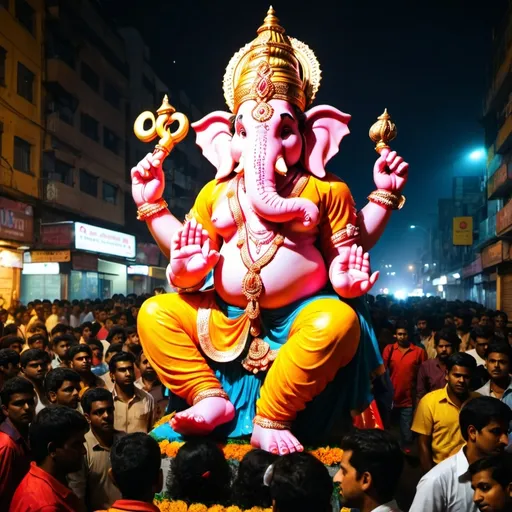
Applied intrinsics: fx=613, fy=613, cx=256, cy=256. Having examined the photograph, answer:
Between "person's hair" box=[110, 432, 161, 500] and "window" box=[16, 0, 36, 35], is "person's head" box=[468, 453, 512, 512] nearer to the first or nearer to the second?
"person's hair" box=[110, 432, 161, 500]

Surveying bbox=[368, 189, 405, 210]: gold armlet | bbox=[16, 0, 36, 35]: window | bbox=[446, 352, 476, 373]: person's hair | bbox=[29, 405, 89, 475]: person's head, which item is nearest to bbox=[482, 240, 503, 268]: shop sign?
bbox=[16, 0, 36, 35]: window

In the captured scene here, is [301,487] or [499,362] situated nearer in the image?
[301,487]

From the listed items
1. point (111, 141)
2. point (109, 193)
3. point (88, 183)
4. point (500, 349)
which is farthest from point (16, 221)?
point (500, 349)

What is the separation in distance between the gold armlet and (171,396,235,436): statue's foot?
1.62m

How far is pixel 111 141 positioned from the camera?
2417cm

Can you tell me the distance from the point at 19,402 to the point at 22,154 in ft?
50.8

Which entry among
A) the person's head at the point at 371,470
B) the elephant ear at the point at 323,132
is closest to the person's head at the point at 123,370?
the elephant ear at the point at 323,132

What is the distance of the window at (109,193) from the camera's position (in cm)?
2322

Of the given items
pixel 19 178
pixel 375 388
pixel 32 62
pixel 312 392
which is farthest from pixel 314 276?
pixel 32 62

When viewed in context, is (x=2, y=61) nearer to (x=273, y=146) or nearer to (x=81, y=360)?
(x=81, y=360)

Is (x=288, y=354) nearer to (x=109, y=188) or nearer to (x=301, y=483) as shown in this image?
(x=301, y=483)

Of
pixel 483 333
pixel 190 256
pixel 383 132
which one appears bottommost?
pixel 483 333

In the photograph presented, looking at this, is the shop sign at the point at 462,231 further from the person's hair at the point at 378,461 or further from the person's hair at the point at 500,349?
Result: the person's hair at the point at 378,461

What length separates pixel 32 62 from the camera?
18172 millimetres
